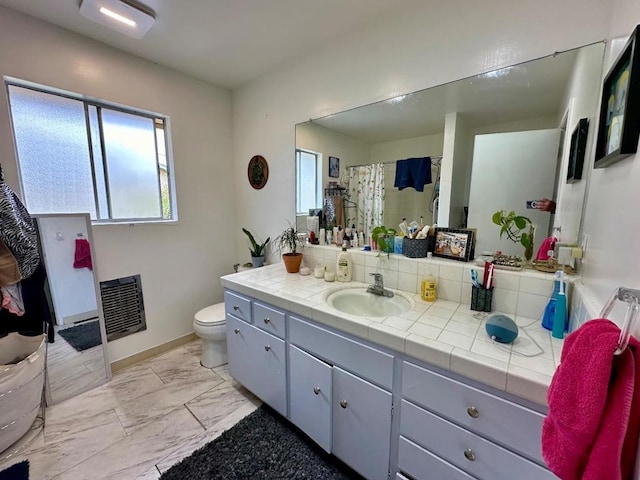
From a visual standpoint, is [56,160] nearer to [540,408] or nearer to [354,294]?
[354,294]

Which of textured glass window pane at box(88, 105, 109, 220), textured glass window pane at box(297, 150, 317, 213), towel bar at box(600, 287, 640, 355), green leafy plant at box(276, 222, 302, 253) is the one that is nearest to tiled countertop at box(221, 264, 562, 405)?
towel bar at box(600, 287, 640, 355)

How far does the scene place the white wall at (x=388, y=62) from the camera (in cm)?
115

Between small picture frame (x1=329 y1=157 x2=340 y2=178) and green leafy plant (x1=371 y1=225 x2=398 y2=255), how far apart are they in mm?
533

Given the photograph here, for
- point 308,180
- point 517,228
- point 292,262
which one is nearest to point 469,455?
point 517,228

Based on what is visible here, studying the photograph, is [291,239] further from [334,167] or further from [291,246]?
[334,167]

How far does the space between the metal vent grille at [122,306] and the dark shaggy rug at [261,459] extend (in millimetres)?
1231

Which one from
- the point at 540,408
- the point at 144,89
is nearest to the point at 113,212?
the point at 144,89

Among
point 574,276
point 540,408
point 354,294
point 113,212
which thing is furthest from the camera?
point 113,212

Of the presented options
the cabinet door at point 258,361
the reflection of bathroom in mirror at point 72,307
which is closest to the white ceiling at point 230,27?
the reflection of bathroom in mirror at point 72,307

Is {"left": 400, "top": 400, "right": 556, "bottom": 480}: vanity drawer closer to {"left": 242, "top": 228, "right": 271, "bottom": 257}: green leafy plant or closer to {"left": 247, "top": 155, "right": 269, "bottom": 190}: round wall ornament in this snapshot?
{"left": 242, "top": 228, "right": 271, "bottom": 257}: green leafy plant

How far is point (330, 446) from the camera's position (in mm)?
1320

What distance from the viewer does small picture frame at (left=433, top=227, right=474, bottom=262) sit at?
1.40m

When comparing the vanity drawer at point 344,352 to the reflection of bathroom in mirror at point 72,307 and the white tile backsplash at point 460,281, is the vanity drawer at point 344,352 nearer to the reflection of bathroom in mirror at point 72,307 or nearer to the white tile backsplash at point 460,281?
the white tile backsplash at point 460,281

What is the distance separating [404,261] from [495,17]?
1270 millimetres
